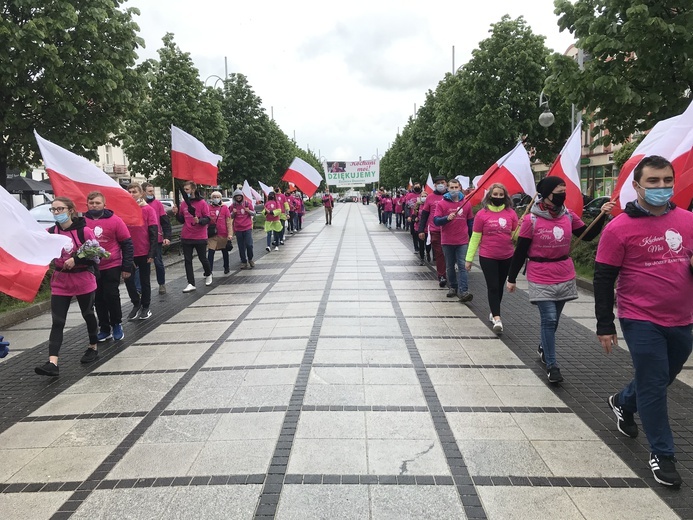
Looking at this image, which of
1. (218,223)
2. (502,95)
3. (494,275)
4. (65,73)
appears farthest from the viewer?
(502,95)

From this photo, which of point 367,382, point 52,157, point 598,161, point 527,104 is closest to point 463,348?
point 367,382

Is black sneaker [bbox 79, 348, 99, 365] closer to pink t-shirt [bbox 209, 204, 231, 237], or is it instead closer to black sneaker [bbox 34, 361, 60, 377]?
black sneaker [bbox 34, 361, 60, 377]

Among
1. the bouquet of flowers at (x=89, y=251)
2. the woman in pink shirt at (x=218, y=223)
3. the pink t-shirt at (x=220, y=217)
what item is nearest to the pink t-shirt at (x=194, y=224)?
the woman in pink shirt at (x=218, y=223)

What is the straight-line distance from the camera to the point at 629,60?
9.95 m

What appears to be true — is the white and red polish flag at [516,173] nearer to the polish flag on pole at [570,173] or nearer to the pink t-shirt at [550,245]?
the polish flag on pole at [570,173]

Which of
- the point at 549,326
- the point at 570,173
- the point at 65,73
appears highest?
the point at 65,73

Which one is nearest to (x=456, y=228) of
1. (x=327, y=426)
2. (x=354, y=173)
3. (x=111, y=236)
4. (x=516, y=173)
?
(x=516, y=173)

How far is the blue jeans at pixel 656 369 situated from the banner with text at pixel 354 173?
42942 mm

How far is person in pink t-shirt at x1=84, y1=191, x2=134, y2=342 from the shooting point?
21.8ft

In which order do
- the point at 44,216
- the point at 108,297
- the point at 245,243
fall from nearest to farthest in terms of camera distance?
the point at 108,297 → the point at 245,243 → the point at 44,216

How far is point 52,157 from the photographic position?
21.4 feet

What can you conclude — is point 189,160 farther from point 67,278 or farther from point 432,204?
point 67,278

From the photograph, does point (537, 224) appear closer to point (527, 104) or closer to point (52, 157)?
point (52, 157)

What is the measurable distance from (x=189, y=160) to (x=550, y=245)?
711 cm
